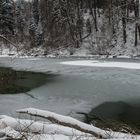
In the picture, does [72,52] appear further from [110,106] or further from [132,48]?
[110,106]

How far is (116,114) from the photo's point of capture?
1089cm

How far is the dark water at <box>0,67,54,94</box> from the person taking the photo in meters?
16.3

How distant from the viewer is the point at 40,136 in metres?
4.20

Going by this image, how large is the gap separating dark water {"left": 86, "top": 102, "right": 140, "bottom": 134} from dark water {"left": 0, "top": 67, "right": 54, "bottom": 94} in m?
5.18

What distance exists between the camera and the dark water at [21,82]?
1631cm

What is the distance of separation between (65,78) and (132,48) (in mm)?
19522

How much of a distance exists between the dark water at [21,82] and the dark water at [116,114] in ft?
17.0

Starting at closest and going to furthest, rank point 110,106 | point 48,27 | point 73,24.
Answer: point 110,106, point 73,24, point 48,27

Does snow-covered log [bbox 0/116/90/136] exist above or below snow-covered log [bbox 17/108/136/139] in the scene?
above

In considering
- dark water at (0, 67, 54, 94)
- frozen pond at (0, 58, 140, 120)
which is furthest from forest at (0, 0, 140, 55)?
frozen pond at (0, 58, 140, 120)

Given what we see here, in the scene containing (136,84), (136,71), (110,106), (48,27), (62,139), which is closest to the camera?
(62,139)

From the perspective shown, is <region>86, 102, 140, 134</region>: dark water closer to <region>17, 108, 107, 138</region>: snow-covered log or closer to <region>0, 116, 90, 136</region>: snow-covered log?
<region>17, 108, 107, 138</region>: snow-covered log

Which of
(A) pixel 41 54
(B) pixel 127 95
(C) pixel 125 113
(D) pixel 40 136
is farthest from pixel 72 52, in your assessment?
(D) pixel 40 136

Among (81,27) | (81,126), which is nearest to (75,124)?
(81,126)
